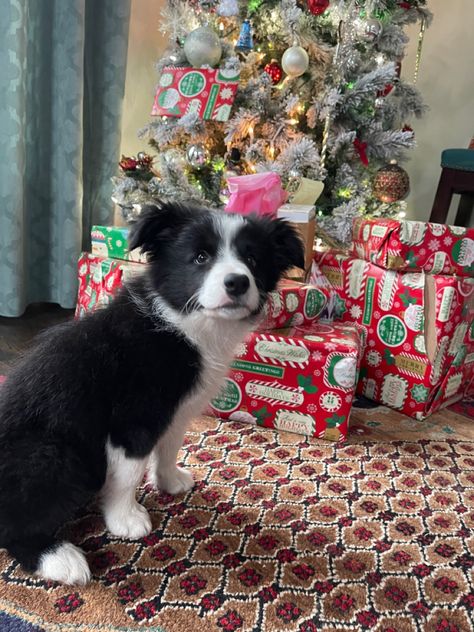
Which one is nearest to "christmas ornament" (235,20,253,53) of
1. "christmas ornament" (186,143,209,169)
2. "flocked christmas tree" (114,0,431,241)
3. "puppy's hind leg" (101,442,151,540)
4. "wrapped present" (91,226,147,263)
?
"flocked christmas tree" (114,0,431,241)

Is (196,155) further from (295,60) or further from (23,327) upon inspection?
(23,327)

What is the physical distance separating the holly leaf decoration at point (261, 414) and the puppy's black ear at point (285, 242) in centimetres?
61

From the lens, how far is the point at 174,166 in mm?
2051

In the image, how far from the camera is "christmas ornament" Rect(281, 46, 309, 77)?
2.04m

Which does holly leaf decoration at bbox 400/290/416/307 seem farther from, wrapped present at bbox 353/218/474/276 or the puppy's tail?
the puppy's tail

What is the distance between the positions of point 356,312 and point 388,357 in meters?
0.21

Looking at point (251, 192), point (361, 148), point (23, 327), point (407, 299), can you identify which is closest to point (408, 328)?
point (407, 299)

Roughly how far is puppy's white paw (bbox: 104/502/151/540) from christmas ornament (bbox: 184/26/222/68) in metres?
1.81

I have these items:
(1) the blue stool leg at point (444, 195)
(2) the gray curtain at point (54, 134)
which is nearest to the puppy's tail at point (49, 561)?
(2) the gray curtain at point (54, 134)

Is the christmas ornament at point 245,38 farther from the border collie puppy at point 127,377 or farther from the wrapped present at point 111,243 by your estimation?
the border collie puppy at point 127,377

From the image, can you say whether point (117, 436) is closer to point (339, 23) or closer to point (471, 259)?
point (471, 259)

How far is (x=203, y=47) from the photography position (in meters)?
2.05

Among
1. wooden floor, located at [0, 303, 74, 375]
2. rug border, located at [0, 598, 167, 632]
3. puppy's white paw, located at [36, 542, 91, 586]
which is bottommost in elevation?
wooden floor, located at [0, 303, 74, 375]

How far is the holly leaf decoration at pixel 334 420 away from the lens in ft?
4.98
